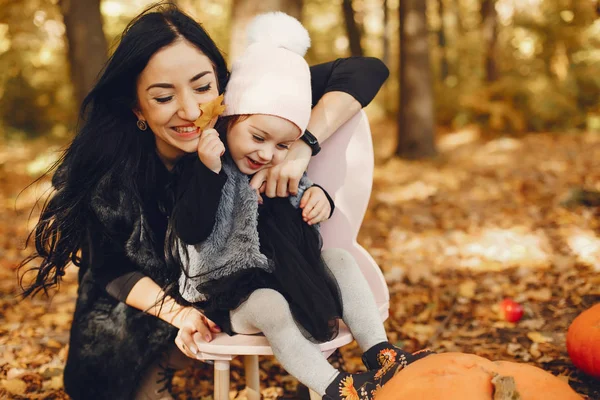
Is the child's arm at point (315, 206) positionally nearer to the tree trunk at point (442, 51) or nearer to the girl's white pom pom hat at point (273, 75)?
the girl's white pom pom hat at point (273, 75)

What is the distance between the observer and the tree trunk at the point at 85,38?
21.5 ft

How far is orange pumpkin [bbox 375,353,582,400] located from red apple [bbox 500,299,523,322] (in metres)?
1.60

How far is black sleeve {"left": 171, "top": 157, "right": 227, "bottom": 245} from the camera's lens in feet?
6.23

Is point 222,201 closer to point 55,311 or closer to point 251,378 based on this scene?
point 251,378

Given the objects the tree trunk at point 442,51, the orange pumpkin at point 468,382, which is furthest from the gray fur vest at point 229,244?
the tree trunk at point 442,51

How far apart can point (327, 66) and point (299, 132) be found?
59cm

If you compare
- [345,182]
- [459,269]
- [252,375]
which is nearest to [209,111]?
[345,182]

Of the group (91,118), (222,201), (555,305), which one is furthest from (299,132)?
(555,305)

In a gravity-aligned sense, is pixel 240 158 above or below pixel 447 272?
above

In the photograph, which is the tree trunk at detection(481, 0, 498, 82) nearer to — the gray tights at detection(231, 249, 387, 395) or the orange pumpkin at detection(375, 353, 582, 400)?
the gray tights at detection(231, 249, 387, 395)

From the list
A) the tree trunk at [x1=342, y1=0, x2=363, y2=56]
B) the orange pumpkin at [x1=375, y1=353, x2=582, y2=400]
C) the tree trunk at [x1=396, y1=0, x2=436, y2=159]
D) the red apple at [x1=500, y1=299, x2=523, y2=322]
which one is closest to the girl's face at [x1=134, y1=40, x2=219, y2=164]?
the orange pumpkin at [x1=375, y1=353, x2=582, y2=400]

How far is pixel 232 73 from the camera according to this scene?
2189mm

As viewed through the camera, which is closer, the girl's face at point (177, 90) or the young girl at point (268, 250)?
the young girl at point (268, 250)

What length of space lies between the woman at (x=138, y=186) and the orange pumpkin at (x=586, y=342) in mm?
1352
